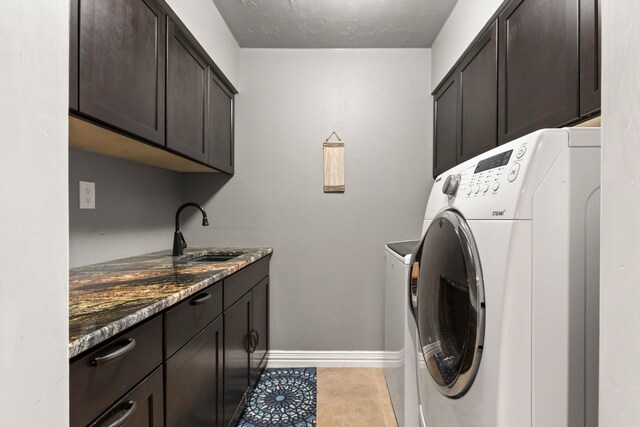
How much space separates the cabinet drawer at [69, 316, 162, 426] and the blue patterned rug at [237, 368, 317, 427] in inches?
43.9

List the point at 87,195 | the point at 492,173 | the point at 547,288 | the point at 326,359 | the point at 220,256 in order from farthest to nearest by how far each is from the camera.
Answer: the point at 326,359 < the point at 220,256 < the point at 87,195 < the point at 492,173 < the point at 547,288

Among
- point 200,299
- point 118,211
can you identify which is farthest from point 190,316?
point 118,211

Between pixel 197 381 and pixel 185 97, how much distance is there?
1.35m

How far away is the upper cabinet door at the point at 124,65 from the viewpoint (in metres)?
0.99

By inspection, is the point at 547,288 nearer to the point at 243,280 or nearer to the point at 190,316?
the point at 190,316

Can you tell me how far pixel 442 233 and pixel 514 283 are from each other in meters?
0.34

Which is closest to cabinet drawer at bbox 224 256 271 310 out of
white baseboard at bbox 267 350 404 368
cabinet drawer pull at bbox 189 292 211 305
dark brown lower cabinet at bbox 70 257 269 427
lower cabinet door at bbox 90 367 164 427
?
dark brown lower cabinet at bbox 70 257 269 427

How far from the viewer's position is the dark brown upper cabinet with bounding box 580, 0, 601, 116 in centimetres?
92

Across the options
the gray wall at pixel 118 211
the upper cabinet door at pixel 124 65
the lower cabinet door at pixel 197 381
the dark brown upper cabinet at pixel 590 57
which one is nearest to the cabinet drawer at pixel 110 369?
the lower cabinet door at pixel 197 381

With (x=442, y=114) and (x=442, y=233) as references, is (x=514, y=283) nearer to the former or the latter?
(x=442, y=233)

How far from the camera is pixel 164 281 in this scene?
3.99 feet

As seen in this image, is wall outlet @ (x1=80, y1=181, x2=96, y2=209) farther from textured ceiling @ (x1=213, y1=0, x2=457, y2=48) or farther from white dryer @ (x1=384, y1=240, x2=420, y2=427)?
white dryer @ (x1=384, y1=240, x2=420, y2=427)

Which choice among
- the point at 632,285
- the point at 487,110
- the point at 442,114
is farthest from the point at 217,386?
the point at 442,114

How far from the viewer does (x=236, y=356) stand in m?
1.65
